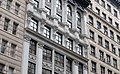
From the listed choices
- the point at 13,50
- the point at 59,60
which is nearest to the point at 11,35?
the point at 13,50

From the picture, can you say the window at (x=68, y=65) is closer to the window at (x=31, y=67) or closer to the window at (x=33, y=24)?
the window at (x=31, y=67)

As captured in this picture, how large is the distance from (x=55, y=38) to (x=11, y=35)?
31.1ft

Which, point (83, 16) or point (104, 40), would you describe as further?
point (104, 40)

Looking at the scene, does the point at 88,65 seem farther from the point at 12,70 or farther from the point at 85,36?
the point at 12,70

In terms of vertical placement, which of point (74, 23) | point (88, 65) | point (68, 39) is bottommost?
point (88, 65)

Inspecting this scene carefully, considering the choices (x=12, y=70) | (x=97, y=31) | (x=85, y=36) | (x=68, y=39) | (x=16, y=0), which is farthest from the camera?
(x=97, y=31)

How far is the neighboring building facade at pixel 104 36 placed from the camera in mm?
56384

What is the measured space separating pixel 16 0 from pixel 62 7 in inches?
459

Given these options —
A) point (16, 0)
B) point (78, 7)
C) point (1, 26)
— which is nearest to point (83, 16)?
point (78, 7)

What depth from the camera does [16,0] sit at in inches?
Answer: 1658

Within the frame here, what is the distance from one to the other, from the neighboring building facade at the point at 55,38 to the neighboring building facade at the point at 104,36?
2.69m

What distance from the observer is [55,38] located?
4738 cm

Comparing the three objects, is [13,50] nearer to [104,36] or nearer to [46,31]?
[46,31]

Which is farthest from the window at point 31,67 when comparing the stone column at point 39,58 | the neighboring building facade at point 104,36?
the neighboring building facade at point 104,36
